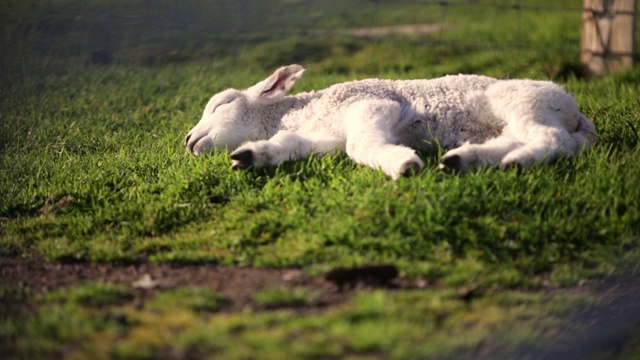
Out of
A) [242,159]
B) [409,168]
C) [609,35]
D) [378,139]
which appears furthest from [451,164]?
[609,35]

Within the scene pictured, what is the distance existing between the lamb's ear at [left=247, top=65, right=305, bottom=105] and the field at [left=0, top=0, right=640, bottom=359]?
554 mm

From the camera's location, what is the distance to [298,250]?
13.6ft

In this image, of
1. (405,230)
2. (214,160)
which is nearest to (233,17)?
(214,160)

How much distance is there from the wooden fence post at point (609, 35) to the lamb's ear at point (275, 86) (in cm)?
422

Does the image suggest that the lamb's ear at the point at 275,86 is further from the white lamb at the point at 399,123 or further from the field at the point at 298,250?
the field at the point at 298,250

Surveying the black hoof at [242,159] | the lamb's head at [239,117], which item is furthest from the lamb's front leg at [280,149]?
the lamb's head at [239,117]

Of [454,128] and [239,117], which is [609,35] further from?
[239,117]

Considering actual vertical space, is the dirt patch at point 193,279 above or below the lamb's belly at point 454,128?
below

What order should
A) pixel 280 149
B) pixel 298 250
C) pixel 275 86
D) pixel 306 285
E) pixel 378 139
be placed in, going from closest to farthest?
pixel 306 285, pixel 298 250, pixel 378 139, pixel 280 149, pixel 275 86

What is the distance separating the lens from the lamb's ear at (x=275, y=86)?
5.69 m

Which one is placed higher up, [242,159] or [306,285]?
[242,159]

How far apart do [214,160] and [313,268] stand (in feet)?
5.04

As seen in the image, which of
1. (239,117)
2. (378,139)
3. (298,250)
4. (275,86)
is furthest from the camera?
(275,86)

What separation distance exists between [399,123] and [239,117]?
106cm
